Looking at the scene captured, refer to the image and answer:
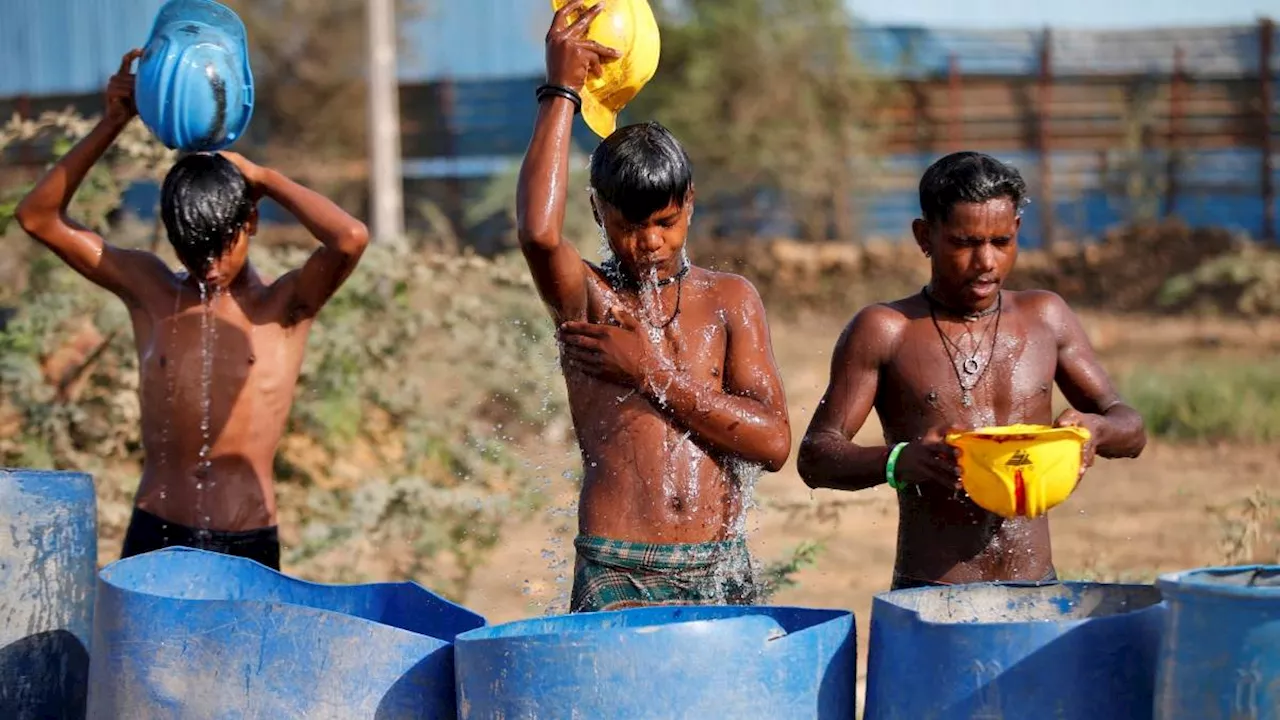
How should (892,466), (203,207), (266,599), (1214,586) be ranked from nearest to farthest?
1. (1214,586)
2. (892,466)
3. (266,599)
4. (203,207)

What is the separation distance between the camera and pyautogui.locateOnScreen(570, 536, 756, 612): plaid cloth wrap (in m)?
3.27

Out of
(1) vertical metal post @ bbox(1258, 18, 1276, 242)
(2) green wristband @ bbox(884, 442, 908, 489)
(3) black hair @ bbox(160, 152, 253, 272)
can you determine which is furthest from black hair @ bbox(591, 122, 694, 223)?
(1) vertical metal post @ bbox(1258, 18, 1276, 242)

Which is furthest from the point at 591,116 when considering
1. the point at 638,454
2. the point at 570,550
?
the point at 570,550

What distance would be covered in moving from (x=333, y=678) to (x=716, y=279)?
1188 millimetres

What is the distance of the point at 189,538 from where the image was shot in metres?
4.23

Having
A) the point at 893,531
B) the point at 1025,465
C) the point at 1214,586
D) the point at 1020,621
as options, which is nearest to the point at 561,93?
the point at 1025,465

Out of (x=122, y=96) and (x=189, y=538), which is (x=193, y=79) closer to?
(x=122, y=96)

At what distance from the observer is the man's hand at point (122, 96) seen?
14.8 ft

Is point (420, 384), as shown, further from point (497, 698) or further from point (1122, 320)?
point (1122, 320)

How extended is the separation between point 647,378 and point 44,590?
1.54 metres

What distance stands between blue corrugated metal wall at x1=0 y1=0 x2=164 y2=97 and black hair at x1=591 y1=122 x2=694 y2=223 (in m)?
15.6

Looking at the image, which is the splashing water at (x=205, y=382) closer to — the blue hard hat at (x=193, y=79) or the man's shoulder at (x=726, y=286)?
the blue hard hat at (x=193, y=79)

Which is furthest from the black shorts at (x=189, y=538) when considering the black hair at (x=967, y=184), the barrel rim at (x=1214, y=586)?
the barrel rim at (x=1214, y=586)

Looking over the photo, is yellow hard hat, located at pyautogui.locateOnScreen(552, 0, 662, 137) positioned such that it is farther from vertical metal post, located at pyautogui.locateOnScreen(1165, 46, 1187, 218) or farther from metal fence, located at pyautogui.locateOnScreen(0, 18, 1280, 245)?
vertical metal post, located at pyautogui.locateOnScreen(1165, 46, 1187, 218)
